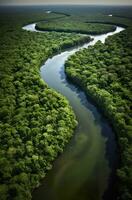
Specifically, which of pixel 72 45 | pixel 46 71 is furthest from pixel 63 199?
pixel 72 45

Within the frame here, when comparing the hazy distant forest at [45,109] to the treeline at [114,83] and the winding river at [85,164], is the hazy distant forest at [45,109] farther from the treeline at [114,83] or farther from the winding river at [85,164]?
the winding river at [85,164]

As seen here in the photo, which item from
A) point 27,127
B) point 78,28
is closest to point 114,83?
point 27,127

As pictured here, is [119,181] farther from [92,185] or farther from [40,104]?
[40,104]

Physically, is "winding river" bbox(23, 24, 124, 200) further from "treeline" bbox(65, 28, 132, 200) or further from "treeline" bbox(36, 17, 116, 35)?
"treeline" bbox(36, 17, 116, 35)

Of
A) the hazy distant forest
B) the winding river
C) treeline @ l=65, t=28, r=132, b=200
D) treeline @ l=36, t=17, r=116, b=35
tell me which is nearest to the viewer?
the winding river

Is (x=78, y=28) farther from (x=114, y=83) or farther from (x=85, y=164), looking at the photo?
(x=85, y=164)

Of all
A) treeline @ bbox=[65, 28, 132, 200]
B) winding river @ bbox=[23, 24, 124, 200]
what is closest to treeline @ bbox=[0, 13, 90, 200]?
winding river @ bbox=[23, 24, 124, 200]

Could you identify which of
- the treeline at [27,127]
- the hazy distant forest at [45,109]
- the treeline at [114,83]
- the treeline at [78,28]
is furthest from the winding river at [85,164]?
the treeline at [78,28]
